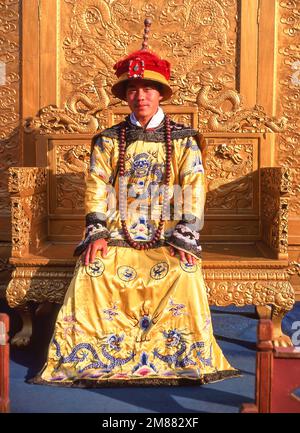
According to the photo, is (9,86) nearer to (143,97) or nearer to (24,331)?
(143,97)

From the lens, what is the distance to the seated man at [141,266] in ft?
9.76

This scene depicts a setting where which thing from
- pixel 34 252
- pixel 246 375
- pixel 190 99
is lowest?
pixel 246 375

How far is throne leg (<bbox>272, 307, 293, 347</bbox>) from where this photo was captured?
348 cm

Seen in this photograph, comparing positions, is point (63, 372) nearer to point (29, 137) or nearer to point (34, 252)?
point (34, 252)

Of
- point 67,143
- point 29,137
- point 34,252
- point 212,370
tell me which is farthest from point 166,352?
point 29,137

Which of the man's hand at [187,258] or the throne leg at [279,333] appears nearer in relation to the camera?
the man's hand at [187,258]

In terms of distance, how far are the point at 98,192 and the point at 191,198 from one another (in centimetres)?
61

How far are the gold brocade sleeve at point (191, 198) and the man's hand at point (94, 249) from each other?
40cm

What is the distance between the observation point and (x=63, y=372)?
116 inches

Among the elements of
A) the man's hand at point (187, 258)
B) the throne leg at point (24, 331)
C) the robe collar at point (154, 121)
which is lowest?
the throne leg at point (24, 331)

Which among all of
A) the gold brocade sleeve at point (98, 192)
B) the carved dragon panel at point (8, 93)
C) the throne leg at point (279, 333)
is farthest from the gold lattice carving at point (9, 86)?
the throne leg at point (279, 333)

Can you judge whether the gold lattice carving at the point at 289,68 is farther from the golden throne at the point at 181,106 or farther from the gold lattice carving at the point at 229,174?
the gold lattice carving at the point at 229,174

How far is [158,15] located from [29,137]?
Result: 1465 millimetres

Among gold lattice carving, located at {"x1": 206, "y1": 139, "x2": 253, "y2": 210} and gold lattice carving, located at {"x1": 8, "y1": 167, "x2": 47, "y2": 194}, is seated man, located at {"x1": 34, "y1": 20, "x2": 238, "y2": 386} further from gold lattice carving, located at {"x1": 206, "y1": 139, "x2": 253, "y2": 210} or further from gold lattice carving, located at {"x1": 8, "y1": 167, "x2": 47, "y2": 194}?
gold lattice carving, located at {"x1": 206, "y1": 139, "x2": 253, "y2": 210}
